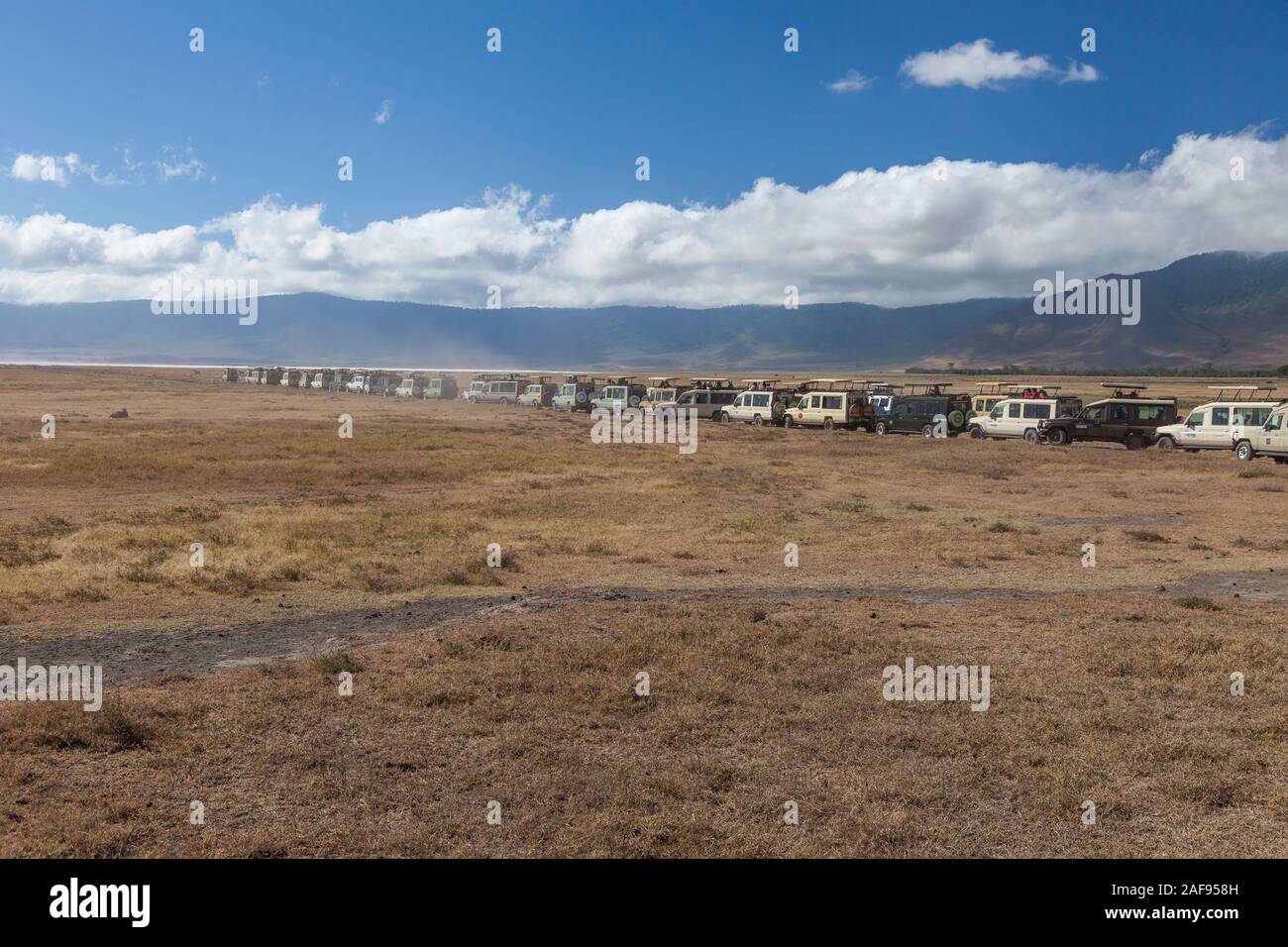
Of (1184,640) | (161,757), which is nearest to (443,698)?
(161,757)

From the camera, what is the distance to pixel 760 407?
2099 inches

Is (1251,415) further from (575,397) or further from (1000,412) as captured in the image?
(575,397)

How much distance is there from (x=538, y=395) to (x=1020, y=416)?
39.1 m

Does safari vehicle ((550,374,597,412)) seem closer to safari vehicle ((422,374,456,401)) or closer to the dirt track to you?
safari vehicle ((422,374,456,401))

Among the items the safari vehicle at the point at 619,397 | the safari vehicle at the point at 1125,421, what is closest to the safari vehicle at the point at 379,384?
the safari vehicle at the point at 619,397

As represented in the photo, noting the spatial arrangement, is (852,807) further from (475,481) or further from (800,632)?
(475,481)

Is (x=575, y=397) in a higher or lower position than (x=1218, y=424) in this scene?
higher

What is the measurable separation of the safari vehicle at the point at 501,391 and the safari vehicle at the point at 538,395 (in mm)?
959

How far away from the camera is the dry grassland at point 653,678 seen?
254 inches

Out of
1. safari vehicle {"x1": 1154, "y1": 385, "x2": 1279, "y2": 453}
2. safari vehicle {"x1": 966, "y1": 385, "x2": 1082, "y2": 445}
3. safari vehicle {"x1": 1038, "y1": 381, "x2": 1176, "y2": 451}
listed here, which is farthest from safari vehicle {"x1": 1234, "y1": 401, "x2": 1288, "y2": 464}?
safari vehicle {"x1": 966, "y1": 385, "x2": 1082, "y2": 445}

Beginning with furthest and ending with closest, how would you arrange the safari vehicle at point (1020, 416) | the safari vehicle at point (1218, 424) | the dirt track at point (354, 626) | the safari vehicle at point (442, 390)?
the safari vehicle at point (442, 390) < the safari vehicle at point (1020, 416) < the safari vehicle at point (1218, 424) < the dirt track at point (354, 626)

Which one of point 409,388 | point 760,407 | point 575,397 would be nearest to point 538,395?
point 575,397

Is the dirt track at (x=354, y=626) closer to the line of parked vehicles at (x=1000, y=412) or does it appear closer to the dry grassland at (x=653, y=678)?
the dry grassland at (x=653, y=678)

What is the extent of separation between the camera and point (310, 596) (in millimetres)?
13227
